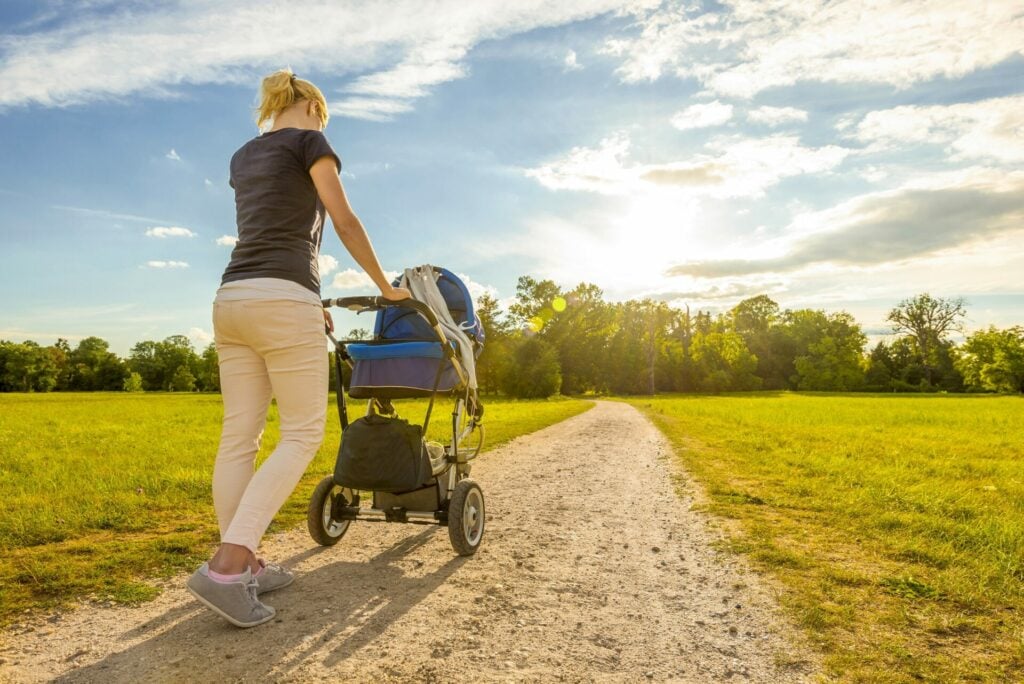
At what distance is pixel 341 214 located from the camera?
3.14m

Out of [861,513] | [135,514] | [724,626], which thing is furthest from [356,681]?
[861,513]

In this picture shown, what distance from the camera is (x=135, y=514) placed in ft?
18.0

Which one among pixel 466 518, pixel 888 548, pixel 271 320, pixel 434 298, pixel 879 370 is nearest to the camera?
pixel 271 320

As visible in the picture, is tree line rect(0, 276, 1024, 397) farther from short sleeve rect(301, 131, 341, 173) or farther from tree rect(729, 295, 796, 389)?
short sleeve rect(301, 131, 341, 173)

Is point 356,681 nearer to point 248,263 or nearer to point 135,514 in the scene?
point 248,263

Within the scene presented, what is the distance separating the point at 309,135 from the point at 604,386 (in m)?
66.6

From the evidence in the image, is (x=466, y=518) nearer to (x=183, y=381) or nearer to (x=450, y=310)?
(x=450, y=310)

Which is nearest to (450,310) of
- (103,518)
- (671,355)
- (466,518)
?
(466,518)

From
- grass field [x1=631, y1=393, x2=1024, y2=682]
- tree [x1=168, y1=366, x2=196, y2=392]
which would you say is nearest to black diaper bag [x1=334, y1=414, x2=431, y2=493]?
grass field [x1=631, y1=393, x2=1024, y2=682]

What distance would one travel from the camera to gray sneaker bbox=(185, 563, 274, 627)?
2.93 meters

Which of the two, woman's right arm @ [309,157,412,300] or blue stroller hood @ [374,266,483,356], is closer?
woman's right arm @ [309,157,412,300]

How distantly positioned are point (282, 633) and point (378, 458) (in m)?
1.19

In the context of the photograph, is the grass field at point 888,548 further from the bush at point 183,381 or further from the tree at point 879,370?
the bush at point 183,381

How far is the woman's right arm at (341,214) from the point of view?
10.2 ft
